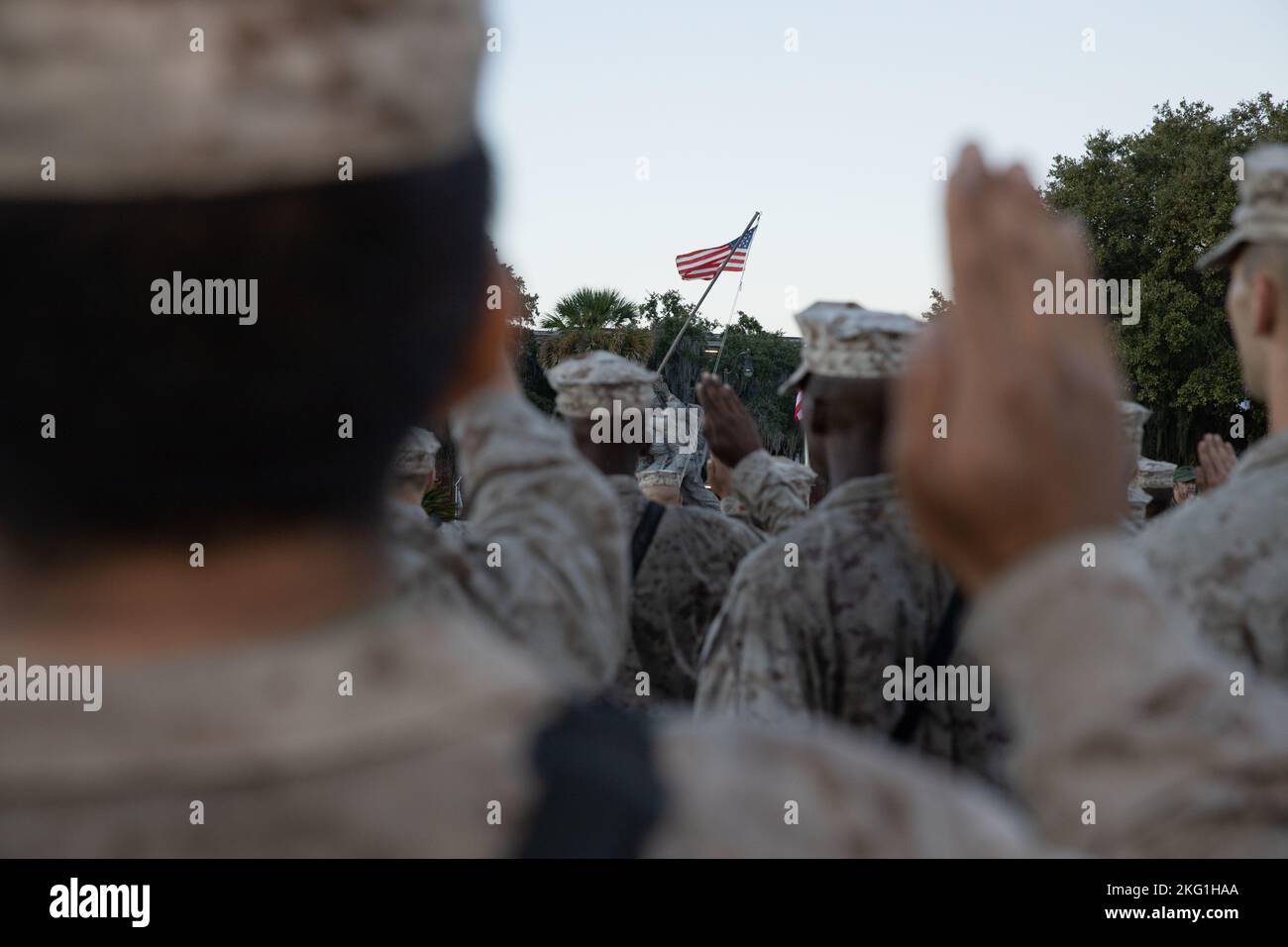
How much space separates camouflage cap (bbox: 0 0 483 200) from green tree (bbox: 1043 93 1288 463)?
31560 millimetres

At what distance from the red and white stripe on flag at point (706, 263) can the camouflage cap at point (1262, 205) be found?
2016 centimetres

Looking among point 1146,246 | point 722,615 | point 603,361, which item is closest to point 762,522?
point 603,361

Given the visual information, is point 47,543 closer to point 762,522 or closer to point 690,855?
point 690,855

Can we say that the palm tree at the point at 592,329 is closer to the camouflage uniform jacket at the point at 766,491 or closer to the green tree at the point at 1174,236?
the green tree at the point at 1174,236

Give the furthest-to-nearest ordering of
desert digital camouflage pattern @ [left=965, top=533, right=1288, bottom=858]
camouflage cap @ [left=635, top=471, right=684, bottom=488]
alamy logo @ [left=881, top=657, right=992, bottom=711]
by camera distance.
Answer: camouflage cap @ [left=635, top=471, right=684, bottom=488] < alamy logo @ [left=881, top=657, right=992, bottom=711] < desert digital camouflage pattern @ [left=965, top=533, right=1288, bottom=858]

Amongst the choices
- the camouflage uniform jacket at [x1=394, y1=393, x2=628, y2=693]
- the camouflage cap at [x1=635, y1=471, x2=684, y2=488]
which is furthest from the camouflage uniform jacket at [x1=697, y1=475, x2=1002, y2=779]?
the camouflage cap at [x1=635, y1=471, x2=684, y2=488]

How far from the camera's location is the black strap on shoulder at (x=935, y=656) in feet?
11.1

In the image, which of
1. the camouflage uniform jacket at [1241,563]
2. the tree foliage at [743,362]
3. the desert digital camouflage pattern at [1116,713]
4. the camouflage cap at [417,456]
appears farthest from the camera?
the tree foliage at [743,362]

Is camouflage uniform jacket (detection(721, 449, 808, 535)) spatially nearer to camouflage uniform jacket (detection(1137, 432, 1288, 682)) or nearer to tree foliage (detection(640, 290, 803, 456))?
camouflage uniform jacket (detection(1137, 432, 1288, 682))

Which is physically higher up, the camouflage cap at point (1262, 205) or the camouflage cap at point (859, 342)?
the camouflage cap at point (1262, 205)

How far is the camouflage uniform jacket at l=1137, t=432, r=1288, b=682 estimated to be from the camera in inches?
106

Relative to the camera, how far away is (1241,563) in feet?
9.10

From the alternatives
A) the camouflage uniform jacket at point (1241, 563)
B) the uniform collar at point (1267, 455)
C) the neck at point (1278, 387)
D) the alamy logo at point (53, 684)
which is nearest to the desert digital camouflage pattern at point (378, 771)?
the alamy logo at point (53, 684)

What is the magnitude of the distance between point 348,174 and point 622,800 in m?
0.46
